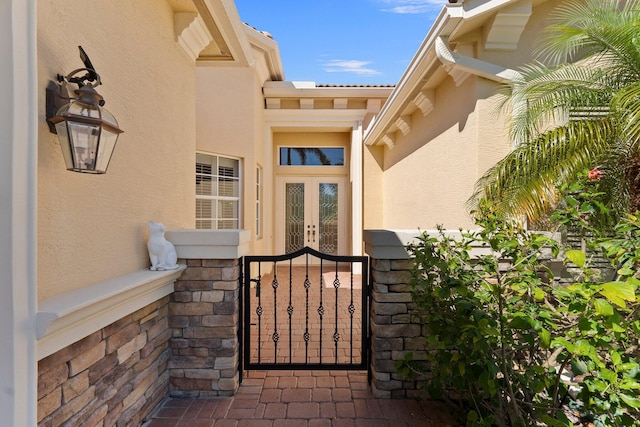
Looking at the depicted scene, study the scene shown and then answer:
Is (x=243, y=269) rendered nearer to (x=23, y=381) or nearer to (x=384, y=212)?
(x=23, y=381)

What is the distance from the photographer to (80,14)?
2.06m

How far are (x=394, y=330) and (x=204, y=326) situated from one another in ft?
5.74

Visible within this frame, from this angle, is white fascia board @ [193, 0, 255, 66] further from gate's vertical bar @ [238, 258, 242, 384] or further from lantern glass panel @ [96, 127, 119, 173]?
gate's vertical bar @ [238, 258, 242, 384]

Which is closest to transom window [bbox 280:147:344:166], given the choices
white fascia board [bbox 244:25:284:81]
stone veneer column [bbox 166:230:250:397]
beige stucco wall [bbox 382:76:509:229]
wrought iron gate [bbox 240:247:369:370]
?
white fascia board [bbox 244:25:284:81]

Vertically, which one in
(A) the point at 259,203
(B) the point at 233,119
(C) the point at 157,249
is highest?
(B) the point at 233,119

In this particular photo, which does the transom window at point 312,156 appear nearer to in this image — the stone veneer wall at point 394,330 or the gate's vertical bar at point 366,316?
the gate's vertical bar at point 366,316

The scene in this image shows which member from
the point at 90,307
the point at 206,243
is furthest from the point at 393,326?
the point at 90,307

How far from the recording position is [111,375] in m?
2.23

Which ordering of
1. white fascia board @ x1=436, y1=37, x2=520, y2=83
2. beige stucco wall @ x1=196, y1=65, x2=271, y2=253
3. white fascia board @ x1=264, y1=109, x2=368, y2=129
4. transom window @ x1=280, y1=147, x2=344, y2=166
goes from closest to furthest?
white fascia board @ x1=436, y1=37, x2=520, y2=83, beige stucco wall @ x1=196, y1=65, x2=271, y2=253, white fascia board @ x1=264, y1=109, x2=368, y2=129, transom window @ x1=280, y1=147, x2=344, y2=166

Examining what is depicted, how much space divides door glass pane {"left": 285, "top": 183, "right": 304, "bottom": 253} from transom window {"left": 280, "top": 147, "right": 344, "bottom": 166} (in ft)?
2.34

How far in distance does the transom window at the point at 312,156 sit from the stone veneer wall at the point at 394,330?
22.2 feet

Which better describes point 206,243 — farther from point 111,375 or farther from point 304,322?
point 304,322

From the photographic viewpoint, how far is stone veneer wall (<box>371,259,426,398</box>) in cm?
301

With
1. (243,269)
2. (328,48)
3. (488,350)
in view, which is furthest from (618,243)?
(328,48)
